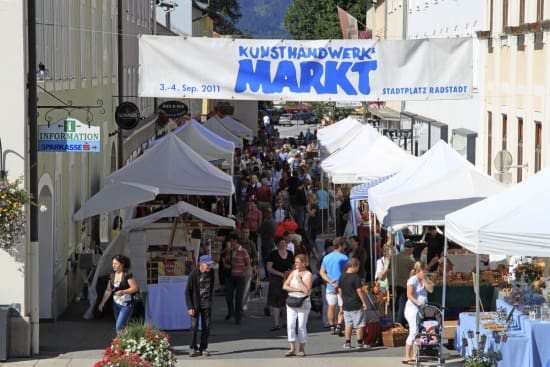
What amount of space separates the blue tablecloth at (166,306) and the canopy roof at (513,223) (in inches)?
228

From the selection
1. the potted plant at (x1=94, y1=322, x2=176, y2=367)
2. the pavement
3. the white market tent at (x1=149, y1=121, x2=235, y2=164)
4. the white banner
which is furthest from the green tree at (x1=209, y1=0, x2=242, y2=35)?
the potted plant at (x1=94, y1=322, x2=176, y2=367)

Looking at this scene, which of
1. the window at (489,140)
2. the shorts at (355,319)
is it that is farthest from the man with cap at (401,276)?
the window at (489,140)

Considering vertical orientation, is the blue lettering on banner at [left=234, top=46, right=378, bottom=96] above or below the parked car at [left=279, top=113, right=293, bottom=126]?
below

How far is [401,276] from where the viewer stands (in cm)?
1797

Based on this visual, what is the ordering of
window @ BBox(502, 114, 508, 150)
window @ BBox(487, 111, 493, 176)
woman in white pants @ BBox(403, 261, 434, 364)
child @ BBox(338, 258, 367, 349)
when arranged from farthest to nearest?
window @ BBox(487, 111, 493, 176)
window @ BBox(502, 114, 508, 150)
child @ BBox(338, 258, 367, 349)
woman in white pants @ BBox(403, 261, 434, 364)

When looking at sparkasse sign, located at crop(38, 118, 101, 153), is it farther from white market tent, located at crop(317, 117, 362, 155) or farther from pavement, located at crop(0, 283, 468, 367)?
white market tent, located at crop(317, 117, 362, 155)

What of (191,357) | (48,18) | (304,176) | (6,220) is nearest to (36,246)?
(6,220)

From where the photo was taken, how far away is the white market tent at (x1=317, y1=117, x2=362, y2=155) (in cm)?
3357

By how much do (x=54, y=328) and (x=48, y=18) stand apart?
203 inches

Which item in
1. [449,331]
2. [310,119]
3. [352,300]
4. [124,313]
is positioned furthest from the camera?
[310,119]

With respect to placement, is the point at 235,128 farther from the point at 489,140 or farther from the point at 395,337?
the point at 395,337

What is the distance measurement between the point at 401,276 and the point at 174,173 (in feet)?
18.4

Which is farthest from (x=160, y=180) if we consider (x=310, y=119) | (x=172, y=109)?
(x=310, y=119)

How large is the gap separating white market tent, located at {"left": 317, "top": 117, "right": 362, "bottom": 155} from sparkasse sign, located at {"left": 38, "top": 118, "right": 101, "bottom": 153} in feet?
54.1
